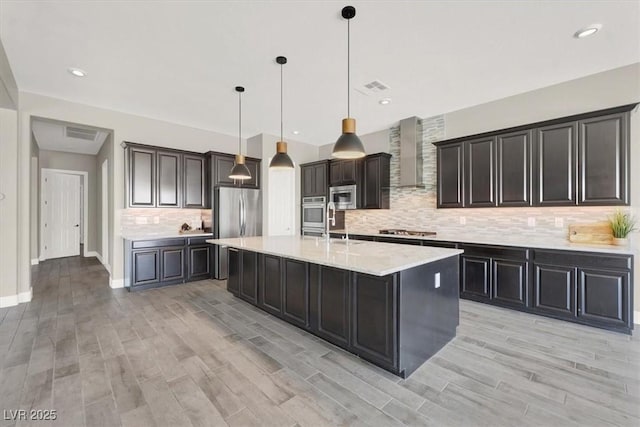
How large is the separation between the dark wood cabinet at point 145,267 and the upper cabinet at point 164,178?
0.82 meters

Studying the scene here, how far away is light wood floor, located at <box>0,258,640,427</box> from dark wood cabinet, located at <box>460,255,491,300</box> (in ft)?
1.65

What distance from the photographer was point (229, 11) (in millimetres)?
2418

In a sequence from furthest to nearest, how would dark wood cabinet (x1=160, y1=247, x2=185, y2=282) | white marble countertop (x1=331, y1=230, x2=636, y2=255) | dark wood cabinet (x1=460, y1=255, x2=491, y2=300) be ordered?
dark wood cabinet (x1=160, y1=247, x2=185, y2=282) < dark wood cabinet (x1=460, y1=255, x2=491, y2=300) < white marble countertop (x1=331, y1=230, x2=636, y2=255)

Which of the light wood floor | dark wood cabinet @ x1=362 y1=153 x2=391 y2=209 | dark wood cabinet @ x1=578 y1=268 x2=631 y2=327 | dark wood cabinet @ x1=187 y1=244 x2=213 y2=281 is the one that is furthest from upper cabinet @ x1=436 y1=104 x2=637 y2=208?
dark wood cabinet @ x1=187 y1=244 x2=213 y2=281

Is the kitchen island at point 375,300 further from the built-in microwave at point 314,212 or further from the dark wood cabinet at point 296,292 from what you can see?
the built-in microwave at point 314,212

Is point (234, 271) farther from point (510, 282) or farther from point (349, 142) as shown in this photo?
point (510, 282)

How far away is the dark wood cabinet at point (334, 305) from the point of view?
2531 mm

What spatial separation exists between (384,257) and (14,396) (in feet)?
9.40

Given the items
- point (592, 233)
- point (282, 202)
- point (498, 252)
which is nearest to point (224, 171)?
point (282, 202)

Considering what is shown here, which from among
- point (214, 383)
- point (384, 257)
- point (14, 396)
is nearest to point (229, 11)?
point (384, 257)

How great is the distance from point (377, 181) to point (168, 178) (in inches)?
152

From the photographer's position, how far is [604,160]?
3242 mm

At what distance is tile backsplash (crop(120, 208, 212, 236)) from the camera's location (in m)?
4.98

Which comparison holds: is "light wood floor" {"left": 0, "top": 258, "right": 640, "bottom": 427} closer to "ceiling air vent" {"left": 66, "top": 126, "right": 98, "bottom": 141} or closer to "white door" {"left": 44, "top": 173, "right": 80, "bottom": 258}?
"ceiling air vent" {"left": 66, "top": 126, "right": 98, "bottom": 141}
